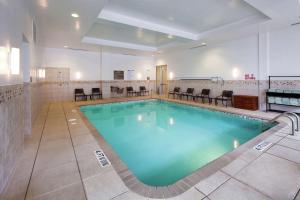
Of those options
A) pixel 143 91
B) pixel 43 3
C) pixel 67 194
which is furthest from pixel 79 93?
pixel 67 194

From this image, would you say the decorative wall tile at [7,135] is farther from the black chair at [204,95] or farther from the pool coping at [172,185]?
the black chair at [204,95]

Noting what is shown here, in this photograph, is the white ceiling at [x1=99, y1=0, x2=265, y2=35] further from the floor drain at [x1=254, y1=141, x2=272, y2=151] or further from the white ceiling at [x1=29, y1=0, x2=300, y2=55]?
the floor drain at [x1=254, y1=141, x2=272, y2=151]

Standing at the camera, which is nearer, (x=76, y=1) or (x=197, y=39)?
(x=76, y=1)

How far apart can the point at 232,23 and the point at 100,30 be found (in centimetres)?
470

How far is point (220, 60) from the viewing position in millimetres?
7277

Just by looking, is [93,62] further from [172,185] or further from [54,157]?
[172,185]

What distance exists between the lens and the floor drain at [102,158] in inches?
85.6

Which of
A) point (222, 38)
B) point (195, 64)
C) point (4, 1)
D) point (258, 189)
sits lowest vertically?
point (258, 189)

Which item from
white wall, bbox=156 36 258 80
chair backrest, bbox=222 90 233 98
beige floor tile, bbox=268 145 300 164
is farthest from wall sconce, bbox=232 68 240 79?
beige floor tile, bbox=268 145 300 164

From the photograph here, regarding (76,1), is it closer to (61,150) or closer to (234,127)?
(61,150)

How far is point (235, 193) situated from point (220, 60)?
671 centimetres

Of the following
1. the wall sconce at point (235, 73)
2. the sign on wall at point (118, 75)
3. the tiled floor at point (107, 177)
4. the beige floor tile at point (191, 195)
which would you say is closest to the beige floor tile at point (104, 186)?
the tiled floor at point (107, 177)

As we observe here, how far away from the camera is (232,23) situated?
5469 mm

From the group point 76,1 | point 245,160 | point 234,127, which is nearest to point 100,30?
point 76,1
